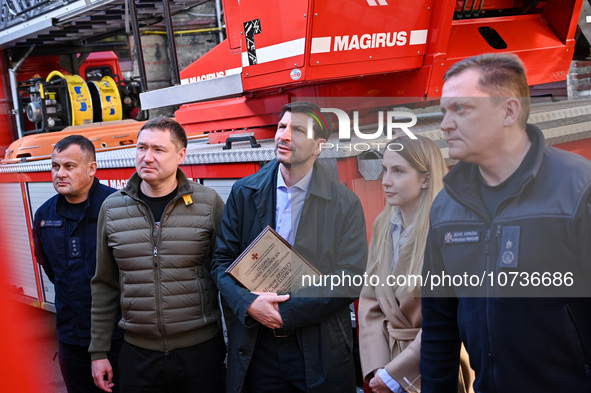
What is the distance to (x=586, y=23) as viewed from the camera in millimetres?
4039

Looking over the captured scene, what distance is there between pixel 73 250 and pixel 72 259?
5 centimetres

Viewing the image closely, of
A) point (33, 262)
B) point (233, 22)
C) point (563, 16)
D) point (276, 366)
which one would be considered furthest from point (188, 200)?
point (33, 262)

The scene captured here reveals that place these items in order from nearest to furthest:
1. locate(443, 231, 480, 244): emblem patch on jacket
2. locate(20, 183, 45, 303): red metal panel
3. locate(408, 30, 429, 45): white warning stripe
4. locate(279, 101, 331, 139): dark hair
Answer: locate(443, 231, 480, 244): emblem patch on jacket, locate(279, 101, 331, 139): dark hair, locate(408, 30, 429, 45): white warning stripe, locate(20, 183, 45, 303): red metal panel

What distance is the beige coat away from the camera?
2221 millimetres

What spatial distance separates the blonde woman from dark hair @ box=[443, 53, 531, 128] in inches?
17.0

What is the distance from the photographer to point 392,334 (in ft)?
7.55

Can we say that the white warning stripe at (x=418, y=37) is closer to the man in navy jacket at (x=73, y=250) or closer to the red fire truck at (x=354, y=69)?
the red fire truck at (x=354, y=69)

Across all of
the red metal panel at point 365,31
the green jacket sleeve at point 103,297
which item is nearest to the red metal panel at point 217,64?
the red metal panel at point 365,31

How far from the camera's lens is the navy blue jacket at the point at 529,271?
1649 millimetres

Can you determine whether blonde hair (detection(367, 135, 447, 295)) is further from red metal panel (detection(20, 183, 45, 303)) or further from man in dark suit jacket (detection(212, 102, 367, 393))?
red metal panel (detection(20, 183, 45, 303))

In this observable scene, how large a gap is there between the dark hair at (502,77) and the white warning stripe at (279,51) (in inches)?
71.1

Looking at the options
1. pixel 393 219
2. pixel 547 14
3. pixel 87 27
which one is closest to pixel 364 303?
pixel 393 219

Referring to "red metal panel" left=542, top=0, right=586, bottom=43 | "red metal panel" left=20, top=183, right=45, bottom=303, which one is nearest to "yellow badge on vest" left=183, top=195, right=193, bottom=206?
"red metal panel" left=542, top=0, right=586, bottom=43

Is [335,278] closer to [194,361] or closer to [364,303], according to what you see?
[364,303]
